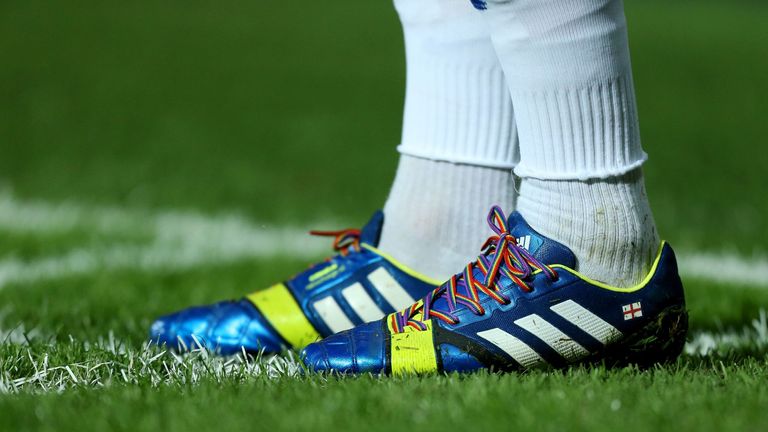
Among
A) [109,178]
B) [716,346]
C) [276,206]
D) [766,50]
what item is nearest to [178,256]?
[276,206]

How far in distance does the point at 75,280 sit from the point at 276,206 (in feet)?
5.00

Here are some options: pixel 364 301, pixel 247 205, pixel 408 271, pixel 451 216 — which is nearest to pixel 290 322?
pixel 364 301

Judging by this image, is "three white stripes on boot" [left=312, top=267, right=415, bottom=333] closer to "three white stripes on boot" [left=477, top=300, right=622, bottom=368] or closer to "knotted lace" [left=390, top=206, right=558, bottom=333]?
"knotted lace" [left=390, top=206, right=558, bottom=333]

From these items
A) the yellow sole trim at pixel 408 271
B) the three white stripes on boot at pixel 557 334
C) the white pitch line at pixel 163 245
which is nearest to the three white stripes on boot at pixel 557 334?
the three white stripes on boot at pixel 557 334

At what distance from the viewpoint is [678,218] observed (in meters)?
4.41

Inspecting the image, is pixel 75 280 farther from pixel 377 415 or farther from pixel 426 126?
pixel 377 415

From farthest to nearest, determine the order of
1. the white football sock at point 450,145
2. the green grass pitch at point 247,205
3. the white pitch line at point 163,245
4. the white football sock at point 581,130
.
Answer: the white pitch line at point 163,245
the white football sock at point 450,145
the white football sock at point 581,130
the green grass pitch at point 247,205

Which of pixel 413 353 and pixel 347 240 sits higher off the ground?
pixel 347 240

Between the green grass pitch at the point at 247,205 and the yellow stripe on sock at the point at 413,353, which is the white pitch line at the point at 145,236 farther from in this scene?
the yellow stripe on sock at the point at 413,353

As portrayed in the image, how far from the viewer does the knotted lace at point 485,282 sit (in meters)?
1.79

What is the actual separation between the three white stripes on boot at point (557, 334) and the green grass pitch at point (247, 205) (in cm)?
5

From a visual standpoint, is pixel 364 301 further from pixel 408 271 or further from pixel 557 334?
pixel 557 334

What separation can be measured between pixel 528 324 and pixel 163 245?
2.17 m

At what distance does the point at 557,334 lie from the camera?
1.79 metres
